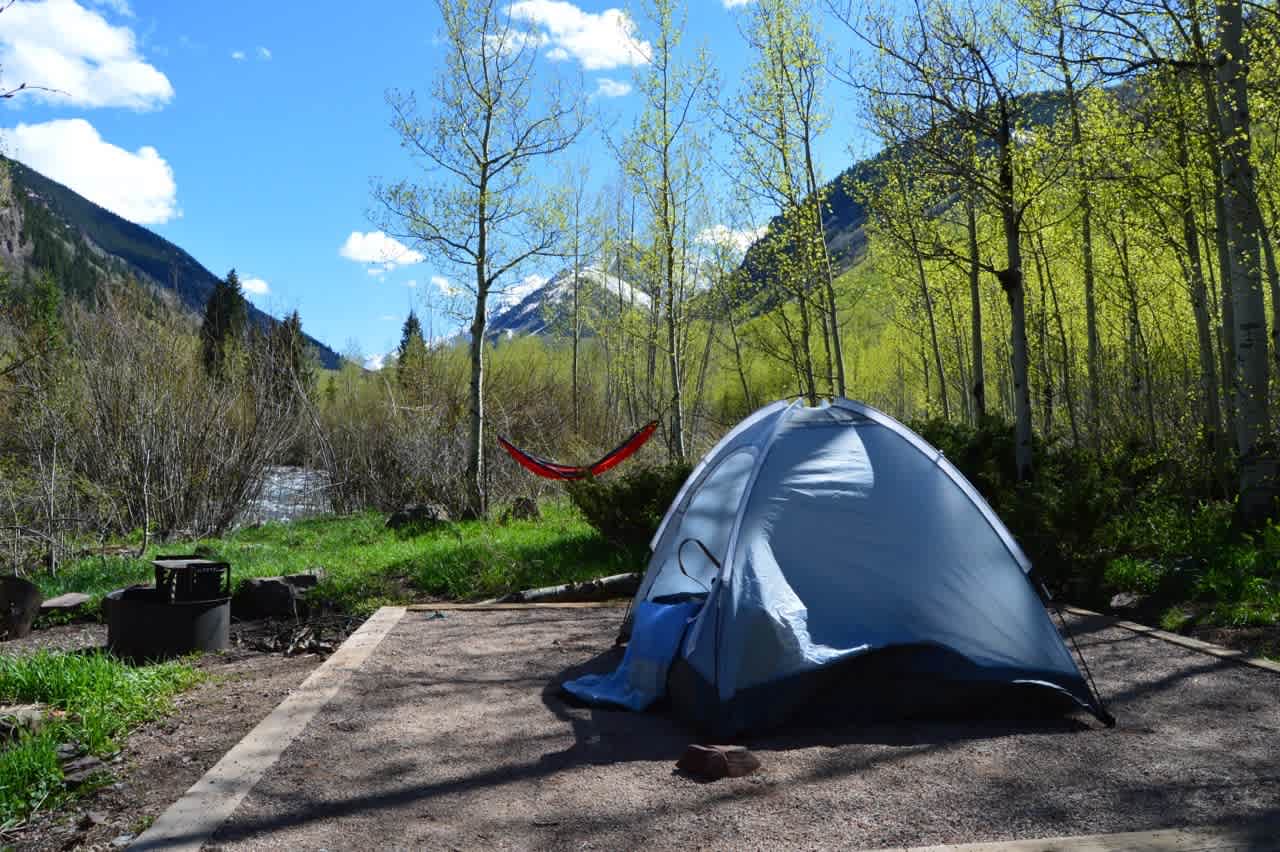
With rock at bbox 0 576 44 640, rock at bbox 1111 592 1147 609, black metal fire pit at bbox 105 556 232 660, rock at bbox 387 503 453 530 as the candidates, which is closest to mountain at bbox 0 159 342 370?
black metal fire pit at bbox 105 556 232 660

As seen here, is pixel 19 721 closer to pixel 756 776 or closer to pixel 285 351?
pixel 756 776

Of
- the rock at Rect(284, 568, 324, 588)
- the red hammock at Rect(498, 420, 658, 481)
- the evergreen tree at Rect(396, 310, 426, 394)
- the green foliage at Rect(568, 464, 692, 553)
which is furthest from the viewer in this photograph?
the evergreen tree at Rect(396, 310, 426, 394)

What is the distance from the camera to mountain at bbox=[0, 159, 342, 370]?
12.9m

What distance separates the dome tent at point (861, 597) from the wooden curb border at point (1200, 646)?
1.40m

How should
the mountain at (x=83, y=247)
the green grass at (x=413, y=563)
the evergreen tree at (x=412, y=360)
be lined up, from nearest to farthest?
the green grass at (x=413, y=563), the mountain at (x=83, y=247), the evergreen tree at (x=412, y=360)

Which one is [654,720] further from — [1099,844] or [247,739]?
[1099,844]

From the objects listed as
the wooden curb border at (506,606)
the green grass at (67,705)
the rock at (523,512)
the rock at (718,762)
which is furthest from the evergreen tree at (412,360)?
the rock at (718,762)

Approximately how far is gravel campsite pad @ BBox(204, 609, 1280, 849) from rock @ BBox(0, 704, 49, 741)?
1.25 meters

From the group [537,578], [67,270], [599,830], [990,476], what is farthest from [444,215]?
[67,270]

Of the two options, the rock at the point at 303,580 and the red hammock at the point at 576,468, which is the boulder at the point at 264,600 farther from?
the red hammock at the point at 576,468

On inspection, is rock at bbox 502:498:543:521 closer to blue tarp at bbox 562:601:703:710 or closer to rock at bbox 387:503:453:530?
rock at bbox 387:503:453:530

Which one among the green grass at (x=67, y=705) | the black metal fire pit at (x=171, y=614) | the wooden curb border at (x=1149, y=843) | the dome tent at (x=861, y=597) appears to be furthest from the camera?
the black metal fire pit at (x=171, y=614)

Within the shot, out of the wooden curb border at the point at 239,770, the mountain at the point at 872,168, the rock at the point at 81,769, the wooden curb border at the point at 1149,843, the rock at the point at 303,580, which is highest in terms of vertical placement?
the mountain at the point at 872,168

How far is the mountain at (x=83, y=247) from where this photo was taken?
42.4 feet
